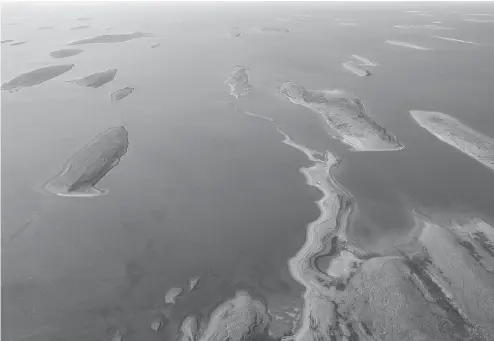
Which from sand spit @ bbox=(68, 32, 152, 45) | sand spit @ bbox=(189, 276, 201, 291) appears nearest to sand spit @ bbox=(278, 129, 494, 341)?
sand spit @ bbox=(189, 276, 201, 291)

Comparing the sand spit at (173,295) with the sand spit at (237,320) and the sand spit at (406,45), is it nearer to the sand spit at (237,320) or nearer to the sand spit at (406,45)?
the sand spit at (237,320)

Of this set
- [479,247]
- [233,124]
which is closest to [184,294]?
[479,247]

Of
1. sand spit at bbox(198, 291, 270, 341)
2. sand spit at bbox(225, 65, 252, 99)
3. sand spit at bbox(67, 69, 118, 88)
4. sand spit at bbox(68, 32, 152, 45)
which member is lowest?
sand spit at bbox(68, 32, 152, 45)

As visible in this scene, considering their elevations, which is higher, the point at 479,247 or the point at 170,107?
the point at 479,247

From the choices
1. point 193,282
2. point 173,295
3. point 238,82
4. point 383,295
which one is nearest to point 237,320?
point 193,282

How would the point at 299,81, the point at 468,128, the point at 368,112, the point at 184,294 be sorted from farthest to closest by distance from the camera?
the point at 299,81 < the point at 368,112 < the point at 468,128 < the point at 184,294

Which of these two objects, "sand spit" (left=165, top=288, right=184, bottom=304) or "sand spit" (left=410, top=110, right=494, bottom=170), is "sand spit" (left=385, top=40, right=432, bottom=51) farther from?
"sand spit" (left=165, top=288, right=184, bottom=304)

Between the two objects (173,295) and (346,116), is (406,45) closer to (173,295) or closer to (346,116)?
(346,116)

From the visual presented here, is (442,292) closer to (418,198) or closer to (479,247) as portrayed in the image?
(479,247)
